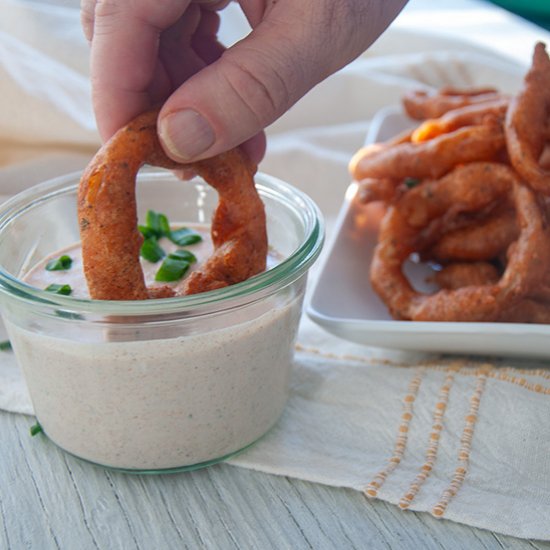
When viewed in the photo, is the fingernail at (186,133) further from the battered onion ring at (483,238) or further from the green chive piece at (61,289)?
the battered onion ring at (483,238)

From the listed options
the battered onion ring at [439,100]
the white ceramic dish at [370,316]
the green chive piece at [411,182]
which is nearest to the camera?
the white ceramic dish at [370,316]

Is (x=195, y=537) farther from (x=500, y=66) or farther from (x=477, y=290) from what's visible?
(x=500, y=66)

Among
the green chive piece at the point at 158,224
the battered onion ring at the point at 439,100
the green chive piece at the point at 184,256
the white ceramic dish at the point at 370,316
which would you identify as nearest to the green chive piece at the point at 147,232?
the green chive piece at the point at 158,224

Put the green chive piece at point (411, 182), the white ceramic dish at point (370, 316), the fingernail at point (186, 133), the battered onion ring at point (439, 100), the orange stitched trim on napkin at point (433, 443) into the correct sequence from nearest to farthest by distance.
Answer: the fingernail at point (186, 133), the orange stitched trim on napkin at point (433, 443), the white ceramic dish at point (370, 316), the green chive piece at point (411, 182), the battered onion ring at point (439, 100)

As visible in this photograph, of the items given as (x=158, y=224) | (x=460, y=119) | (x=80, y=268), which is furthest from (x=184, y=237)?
(x=460, y=119)

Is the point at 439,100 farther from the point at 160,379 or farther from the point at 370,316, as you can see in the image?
the point at 160,379

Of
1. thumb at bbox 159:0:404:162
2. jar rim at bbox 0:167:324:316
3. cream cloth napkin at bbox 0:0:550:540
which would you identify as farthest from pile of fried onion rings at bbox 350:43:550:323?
thumb at bbox 159:0:404:162
